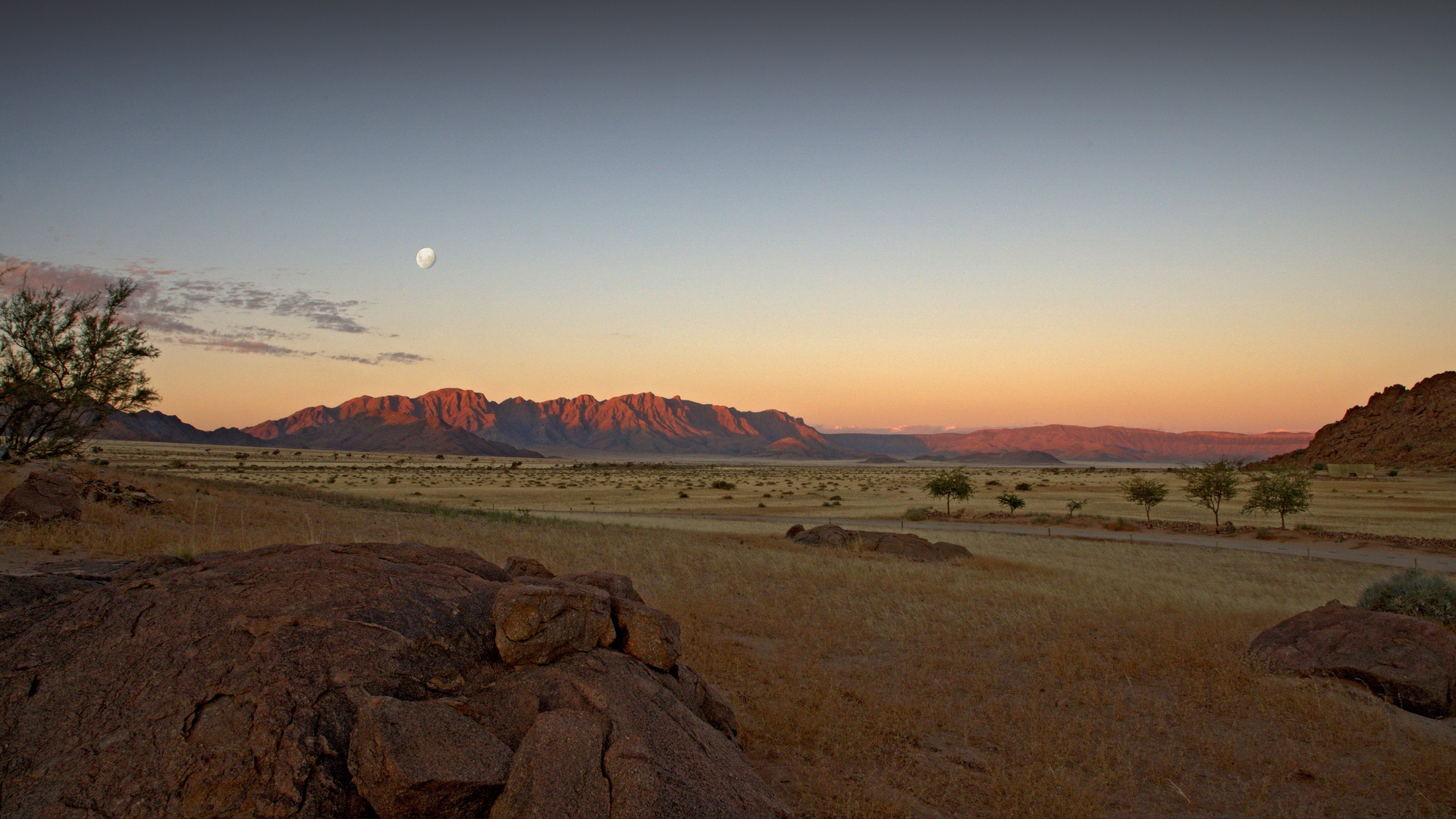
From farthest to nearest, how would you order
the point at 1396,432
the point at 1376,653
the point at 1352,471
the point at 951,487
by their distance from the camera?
the point at 1396,432 → the point at 1352,471 → the point at 951,487 → the point at 1376,653

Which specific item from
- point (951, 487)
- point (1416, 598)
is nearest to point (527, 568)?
point (1416, 598)

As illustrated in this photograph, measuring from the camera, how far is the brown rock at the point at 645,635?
277 inches

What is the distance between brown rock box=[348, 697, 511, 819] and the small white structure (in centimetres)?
10793

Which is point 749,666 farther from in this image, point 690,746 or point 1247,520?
point 1247,520

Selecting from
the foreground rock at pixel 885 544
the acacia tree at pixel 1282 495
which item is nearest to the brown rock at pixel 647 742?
the foreground rock at pixel 885 544

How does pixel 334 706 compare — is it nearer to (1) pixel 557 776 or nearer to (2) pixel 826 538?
(1) pixel 557 776

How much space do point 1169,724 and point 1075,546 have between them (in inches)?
1088

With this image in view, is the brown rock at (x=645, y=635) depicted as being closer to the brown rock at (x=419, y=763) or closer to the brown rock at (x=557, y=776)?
the brown rock at (x=557, y=776)

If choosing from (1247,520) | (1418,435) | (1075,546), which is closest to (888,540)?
(1075,546)

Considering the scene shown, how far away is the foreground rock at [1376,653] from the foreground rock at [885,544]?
15.1 meters

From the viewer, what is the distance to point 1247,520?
161 feet

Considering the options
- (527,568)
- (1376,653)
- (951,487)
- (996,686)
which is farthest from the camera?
→ (951,487)

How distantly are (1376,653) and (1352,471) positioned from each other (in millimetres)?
99273

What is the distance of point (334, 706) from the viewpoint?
17.4 ft
